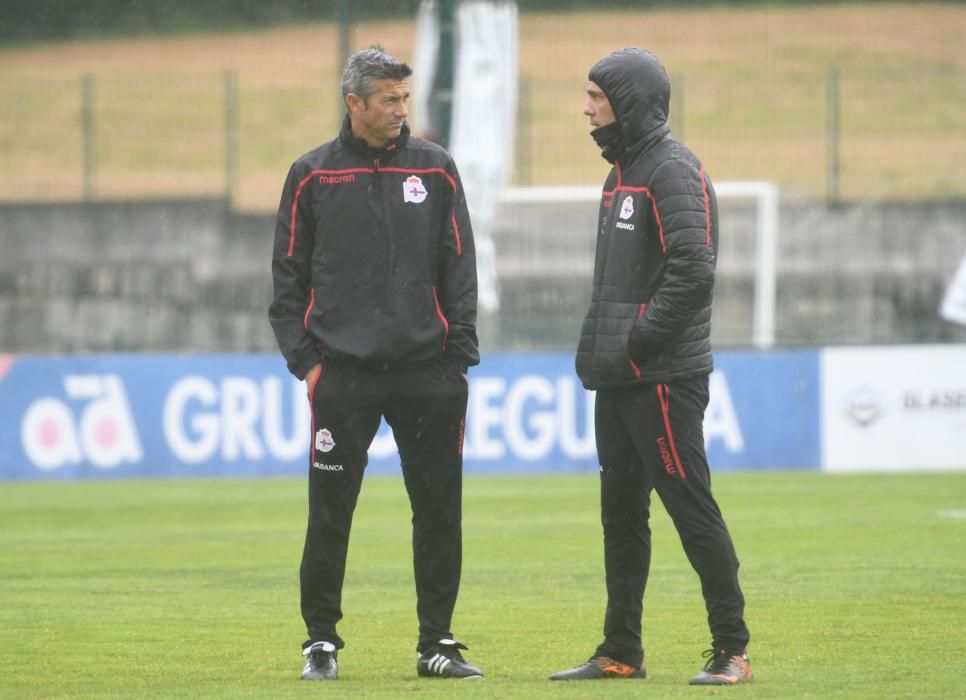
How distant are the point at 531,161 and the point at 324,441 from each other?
17.9m

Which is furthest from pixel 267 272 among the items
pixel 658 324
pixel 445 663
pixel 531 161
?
pixel 658 324

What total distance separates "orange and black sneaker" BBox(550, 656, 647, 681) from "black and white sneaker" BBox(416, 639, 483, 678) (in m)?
0.31

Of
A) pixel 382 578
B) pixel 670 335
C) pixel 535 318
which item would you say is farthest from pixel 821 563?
pixel 535 318

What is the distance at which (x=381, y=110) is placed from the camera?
6637 mm

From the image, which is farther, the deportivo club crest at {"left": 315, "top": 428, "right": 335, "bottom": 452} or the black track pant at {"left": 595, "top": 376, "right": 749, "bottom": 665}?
the deportivo club crest at {"left": 315, "top": 428, "right": 335, "bottom": 452}

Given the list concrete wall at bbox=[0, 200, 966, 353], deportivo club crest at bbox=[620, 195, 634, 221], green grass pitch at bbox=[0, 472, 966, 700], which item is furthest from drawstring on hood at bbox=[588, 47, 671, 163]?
concrete wall at bbox=[0, 200, 966, 353]

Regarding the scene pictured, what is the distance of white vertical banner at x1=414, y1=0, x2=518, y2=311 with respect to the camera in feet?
69.7

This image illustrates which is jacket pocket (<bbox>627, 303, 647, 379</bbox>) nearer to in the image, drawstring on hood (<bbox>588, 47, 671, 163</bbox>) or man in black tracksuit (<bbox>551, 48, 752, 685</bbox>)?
man in black tracksuit (<bbox>551, 48, 752, 685</bbox>)

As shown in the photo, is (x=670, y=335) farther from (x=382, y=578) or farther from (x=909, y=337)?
(x=909, y=337)

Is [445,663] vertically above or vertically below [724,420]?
below

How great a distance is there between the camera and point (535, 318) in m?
21.9

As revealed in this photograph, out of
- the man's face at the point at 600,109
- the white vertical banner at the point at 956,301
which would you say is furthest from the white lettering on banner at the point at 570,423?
the man's face at the point at 600,109

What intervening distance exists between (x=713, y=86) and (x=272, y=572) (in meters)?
16.5

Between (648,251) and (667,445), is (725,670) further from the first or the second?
(648,251)
